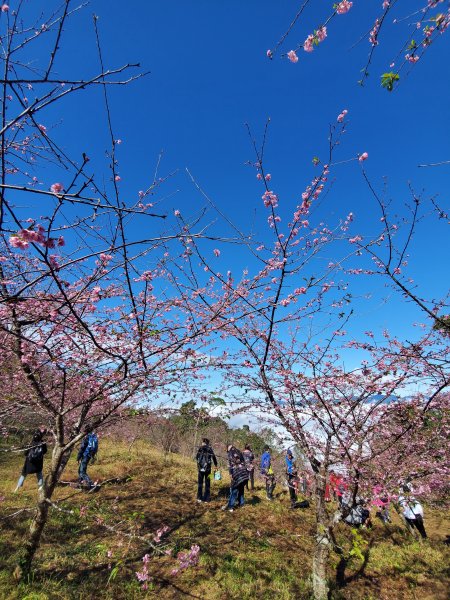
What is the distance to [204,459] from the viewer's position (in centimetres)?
938

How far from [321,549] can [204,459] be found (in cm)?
493

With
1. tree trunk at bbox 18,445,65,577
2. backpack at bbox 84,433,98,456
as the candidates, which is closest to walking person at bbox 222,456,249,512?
backpack at bbox 84,433,98,456

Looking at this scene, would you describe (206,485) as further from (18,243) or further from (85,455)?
(18,243)

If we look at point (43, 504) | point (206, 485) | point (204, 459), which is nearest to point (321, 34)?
point (43, 504)

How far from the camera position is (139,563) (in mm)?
5727

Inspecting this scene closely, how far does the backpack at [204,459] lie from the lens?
9344 millimetres

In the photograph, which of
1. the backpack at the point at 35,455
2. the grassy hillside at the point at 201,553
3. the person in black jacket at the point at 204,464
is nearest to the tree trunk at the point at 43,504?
the grassy hillside at the point at 201,553

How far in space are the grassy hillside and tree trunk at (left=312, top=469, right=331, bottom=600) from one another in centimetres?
63

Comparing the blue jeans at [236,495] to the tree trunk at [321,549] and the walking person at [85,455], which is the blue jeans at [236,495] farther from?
the tree trunk at [321,549]

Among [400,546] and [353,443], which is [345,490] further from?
[400,546]

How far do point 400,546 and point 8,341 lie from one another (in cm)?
1090

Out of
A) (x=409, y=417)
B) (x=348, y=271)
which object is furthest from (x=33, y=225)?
(x=409, y=417)

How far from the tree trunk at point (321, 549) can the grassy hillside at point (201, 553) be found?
2.05 feet

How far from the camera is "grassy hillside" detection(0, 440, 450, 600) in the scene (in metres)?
5.07
